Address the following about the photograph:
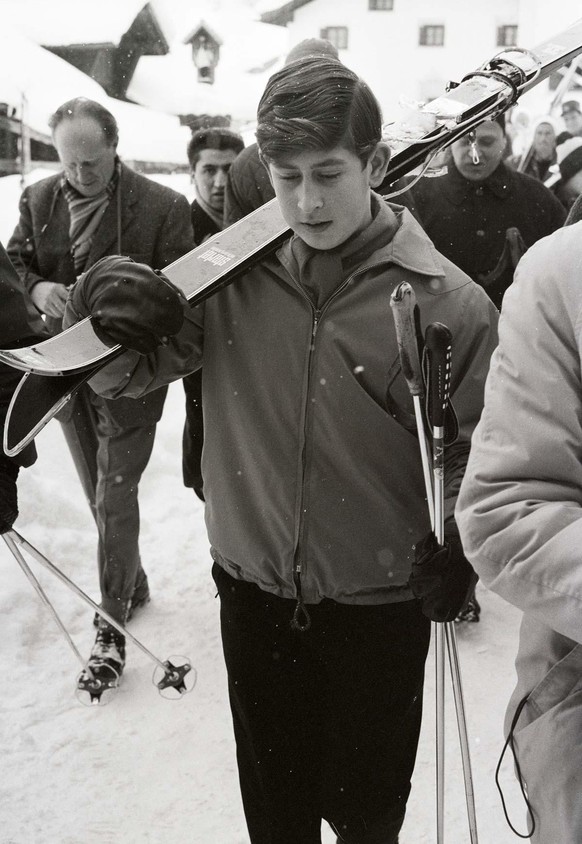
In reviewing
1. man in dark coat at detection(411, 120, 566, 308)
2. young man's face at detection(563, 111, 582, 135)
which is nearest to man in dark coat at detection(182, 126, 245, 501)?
man in dark coat at detection(411, 120, 566, 308)

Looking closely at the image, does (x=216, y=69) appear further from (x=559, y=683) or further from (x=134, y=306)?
(x=559, y=683)

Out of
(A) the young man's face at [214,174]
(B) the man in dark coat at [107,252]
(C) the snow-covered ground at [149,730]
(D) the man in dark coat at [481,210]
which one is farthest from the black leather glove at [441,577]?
(A) the young man's face at [214,174]

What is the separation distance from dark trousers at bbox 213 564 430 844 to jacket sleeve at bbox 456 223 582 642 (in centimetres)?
81

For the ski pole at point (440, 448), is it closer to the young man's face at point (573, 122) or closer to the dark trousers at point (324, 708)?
the dark trousers at point (324, 708)

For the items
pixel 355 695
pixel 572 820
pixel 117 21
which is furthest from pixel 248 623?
pixel 117 21

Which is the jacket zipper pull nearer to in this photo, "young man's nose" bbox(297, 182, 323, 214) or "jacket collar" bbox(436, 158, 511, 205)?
"young man's nose" bbox(297, 182, 323, 214)

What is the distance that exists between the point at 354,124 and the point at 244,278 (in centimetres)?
43

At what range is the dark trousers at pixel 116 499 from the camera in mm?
3883

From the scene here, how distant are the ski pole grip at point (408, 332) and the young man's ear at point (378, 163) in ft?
0.95

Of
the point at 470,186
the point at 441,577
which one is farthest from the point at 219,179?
the point at 441,577

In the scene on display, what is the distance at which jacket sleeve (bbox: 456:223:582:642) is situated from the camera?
121cm

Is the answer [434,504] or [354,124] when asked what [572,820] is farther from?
[354,124]

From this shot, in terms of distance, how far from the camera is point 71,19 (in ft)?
48.3

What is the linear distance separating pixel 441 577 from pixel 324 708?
1.76 ft
